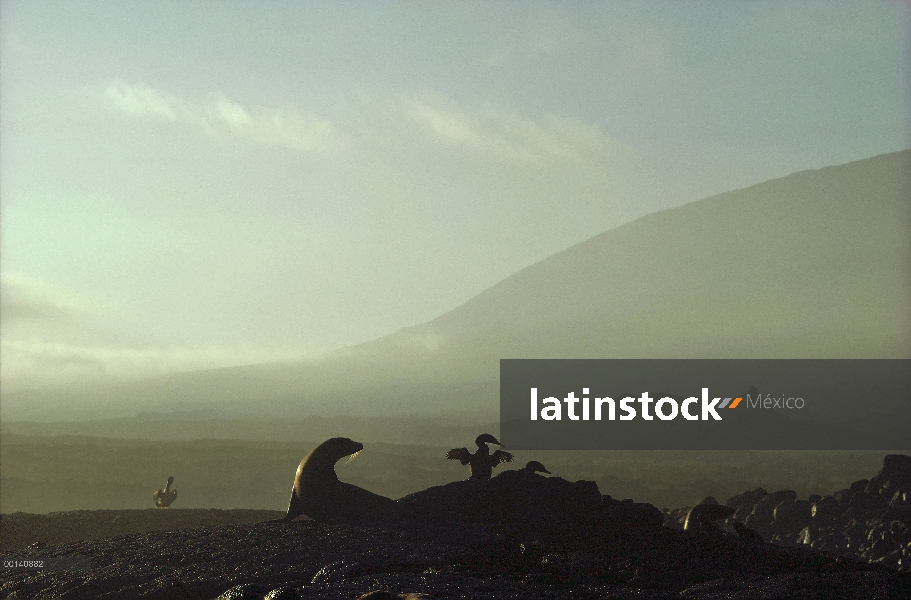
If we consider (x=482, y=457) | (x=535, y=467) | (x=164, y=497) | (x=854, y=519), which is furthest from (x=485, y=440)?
(x=164, y=497)

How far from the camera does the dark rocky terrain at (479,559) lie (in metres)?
12.2

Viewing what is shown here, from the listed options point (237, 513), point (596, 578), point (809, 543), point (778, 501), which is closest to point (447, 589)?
point (596, 578)

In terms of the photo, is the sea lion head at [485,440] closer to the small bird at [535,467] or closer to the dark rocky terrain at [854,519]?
the small bird at [535,467]

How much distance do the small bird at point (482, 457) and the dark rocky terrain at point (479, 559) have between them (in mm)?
979

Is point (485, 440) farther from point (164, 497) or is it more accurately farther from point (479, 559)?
point (164, 497)

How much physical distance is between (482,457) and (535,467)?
143 cm

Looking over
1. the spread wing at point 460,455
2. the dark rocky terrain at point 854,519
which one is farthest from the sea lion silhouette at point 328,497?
the dark rocky terrain at point 854,519

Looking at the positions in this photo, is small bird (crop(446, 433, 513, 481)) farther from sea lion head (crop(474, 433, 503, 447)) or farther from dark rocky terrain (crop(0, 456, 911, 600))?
dark rocky terrain (crop(0, 456, 911, 600))

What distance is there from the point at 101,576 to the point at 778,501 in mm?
24020

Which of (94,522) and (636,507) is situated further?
(94,522)

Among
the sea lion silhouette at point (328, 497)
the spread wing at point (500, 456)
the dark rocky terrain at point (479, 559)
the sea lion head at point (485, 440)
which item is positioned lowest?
the dark rocky terrain at point (479, 559)

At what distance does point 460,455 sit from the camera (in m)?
20.3

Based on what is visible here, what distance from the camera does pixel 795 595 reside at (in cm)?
1209

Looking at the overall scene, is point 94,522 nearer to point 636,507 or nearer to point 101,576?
point 101,576
